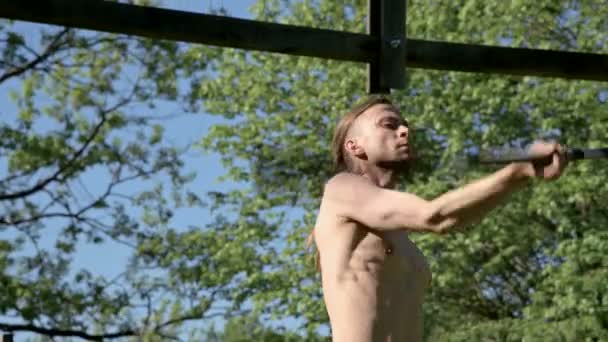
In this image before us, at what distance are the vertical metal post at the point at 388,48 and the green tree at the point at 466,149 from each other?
7.53 meters

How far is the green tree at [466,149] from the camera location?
12266 mm

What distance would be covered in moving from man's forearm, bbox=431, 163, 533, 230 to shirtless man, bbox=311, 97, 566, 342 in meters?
0.11

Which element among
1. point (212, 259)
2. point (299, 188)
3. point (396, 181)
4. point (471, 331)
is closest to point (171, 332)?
point (212, 259)

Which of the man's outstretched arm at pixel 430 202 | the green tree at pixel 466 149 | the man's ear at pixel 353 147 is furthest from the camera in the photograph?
the green tree at pixel 466 149

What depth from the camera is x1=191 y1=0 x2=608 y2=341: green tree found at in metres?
12.3

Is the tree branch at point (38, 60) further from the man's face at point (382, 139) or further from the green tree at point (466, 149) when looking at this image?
the man's face at point (382, 139)

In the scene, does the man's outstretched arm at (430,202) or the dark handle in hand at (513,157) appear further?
the man's outstretched arm at (430,202)

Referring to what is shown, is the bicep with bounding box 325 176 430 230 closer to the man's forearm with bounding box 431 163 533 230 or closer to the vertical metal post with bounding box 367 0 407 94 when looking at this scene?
the man's forearm with bounding box 431 163 533 230

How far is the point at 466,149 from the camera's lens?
40.8 feet

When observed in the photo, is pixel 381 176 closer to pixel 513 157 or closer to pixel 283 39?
pixel 513 157

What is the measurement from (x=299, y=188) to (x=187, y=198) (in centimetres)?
136

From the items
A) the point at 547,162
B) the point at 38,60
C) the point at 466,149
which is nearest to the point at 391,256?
the point at 547,162

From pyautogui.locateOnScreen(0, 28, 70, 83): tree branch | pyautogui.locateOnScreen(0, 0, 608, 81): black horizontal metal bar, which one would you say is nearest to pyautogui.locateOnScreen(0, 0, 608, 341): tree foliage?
pyautogui.locateOnScreen(0, 28, 70, 83): tree branch

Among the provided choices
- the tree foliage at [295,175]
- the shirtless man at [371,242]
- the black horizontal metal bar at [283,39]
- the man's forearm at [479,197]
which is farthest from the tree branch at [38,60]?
the man's forearm at [479,197]
